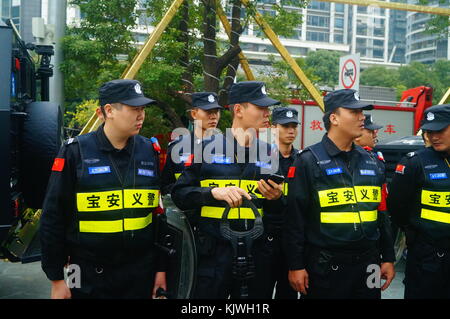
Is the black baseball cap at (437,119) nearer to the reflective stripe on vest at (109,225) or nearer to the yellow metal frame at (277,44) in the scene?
the reflective stripe on vest at (109,225)

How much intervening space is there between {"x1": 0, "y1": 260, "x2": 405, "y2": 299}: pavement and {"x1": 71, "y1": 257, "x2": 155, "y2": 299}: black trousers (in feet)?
8.21

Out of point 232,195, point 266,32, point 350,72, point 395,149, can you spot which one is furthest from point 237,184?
point 266,32

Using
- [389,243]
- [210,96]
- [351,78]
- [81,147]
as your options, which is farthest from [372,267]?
[351,78]

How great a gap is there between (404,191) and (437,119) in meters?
0.53

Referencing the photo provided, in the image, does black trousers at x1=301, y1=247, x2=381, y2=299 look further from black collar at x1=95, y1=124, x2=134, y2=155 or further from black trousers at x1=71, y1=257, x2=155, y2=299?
black collar at x1=95, y1=124, x2=134, y2=155

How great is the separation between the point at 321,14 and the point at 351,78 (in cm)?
11193

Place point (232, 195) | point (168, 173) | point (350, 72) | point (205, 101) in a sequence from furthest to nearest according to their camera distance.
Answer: point (350, 72)
point (205, 101)
point (168, 173)
point (232, 195)

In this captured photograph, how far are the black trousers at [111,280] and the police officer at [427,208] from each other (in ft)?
5.88

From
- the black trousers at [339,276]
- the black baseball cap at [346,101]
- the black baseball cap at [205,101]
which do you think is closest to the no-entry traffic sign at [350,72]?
the black baseball cap at [205,101]

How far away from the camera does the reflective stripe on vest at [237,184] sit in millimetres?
2926

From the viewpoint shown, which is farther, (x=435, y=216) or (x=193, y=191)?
(x=435, y=216)

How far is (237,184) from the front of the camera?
2.94 metres

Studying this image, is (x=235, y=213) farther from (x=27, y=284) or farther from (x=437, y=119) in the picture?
(x=27, y=284)

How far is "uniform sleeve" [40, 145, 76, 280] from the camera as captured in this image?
2559 millimetres
